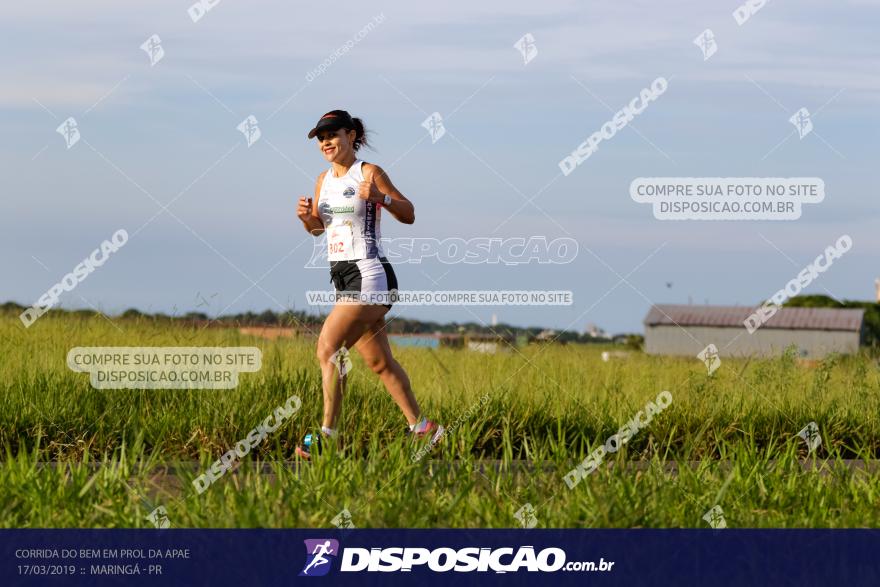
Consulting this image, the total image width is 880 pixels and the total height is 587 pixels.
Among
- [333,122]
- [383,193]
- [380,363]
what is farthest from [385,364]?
[333,122]

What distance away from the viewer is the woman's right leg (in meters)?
7.10

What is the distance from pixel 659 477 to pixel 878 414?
11.2ft

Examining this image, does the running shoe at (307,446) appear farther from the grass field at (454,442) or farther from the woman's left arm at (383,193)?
the woman's left arm at (383,193)

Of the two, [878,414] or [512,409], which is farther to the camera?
[878,414]

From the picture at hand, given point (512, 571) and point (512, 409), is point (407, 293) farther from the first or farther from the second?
point (512, 571)

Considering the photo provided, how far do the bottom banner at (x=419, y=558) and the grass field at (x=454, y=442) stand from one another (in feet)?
0.46

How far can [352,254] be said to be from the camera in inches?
279

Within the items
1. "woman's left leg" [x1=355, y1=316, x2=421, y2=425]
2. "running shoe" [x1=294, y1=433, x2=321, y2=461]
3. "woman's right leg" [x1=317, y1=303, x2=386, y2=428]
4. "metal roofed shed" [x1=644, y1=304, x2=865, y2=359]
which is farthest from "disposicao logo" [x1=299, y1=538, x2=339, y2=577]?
"metal roofed shed" [x1=644, y1=304, x2=865, y2=359]

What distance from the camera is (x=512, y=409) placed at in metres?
7.93

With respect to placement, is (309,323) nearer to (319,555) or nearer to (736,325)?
(319,555)

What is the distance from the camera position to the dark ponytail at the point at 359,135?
7383mm

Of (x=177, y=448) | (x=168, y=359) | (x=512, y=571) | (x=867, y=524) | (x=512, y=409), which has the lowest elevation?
(x=512, y=571)

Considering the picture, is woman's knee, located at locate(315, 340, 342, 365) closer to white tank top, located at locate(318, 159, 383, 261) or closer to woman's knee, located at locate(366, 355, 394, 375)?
woman's knee, located at locate(366, 355, 394, 375)

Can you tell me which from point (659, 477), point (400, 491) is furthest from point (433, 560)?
point (659, 477)
